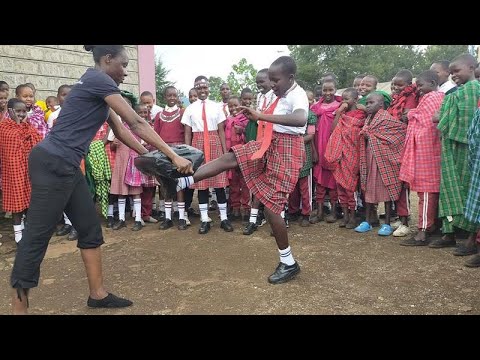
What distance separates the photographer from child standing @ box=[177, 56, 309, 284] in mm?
3523

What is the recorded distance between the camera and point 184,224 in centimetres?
560

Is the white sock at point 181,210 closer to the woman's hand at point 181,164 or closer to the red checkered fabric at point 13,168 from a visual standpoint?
the red checkered fabric at point 13,168

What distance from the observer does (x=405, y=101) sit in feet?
16.8

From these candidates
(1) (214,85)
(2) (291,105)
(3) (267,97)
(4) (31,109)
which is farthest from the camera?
(1) (214,85)

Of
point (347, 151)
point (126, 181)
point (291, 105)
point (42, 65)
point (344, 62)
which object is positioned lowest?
point (126, 181)

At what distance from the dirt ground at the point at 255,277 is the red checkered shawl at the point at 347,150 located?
2.31 ft

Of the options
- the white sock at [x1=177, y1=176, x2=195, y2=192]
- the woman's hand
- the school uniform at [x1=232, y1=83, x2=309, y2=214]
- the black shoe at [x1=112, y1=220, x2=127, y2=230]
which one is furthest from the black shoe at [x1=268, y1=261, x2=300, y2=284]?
the black shoe at [x1=112, y1=220, x2=127, y2=230]

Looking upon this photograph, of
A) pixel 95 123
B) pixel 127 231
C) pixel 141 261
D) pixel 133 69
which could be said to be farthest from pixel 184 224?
pixel 133 69

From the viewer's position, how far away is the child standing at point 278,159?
3.52m

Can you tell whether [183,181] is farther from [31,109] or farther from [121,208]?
[31,109]

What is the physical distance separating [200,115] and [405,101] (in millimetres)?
2644

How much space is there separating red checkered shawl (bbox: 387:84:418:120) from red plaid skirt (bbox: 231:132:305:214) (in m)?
2.06

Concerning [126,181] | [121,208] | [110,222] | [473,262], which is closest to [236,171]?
[126,181]

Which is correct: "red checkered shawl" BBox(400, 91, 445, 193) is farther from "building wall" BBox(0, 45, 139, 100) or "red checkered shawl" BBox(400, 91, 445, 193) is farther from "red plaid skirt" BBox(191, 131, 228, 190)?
"building wall" BBox(0, 45, 139, 100)
